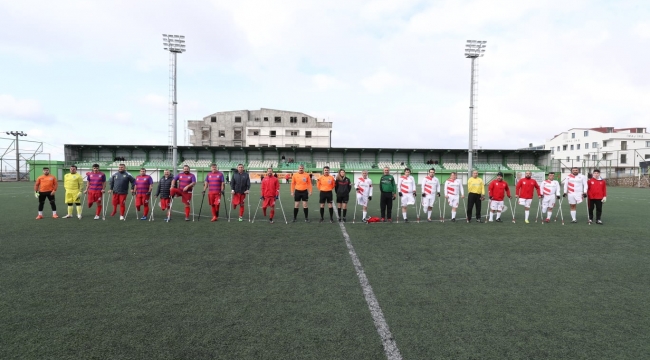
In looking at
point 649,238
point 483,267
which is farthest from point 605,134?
point 483,267

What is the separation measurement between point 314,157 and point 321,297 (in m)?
50.9

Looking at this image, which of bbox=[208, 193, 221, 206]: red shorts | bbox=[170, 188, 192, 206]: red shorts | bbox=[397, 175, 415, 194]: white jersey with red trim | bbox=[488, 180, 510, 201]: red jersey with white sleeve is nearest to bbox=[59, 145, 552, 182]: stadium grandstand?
bbox=[397, 175, 415, 194]: white jersey with red trim

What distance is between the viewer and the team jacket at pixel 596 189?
1176 centimetres

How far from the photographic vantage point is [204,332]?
148 inches

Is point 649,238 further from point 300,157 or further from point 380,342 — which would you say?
point 300,157

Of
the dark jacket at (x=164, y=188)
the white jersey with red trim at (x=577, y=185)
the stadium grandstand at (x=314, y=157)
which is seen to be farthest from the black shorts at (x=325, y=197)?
the stadium grandstand at (x=314, y=157)

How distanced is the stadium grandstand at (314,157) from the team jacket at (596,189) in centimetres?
3984

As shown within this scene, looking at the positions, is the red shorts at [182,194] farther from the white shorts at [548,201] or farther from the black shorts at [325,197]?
the white shorts at [548,201]

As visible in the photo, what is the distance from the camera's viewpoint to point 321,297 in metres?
4.79

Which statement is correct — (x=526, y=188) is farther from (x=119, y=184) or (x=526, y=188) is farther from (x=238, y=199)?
(x=119, y=184)

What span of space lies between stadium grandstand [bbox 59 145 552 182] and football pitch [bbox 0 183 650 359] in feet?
145

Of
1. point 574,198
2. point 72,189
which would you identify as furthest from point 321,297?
point 574,198

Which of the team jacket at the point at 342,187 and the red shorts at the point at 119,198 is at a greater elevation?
the team jacket at the point at 342,187

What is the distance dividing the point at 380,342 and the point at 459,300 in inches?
65.3
